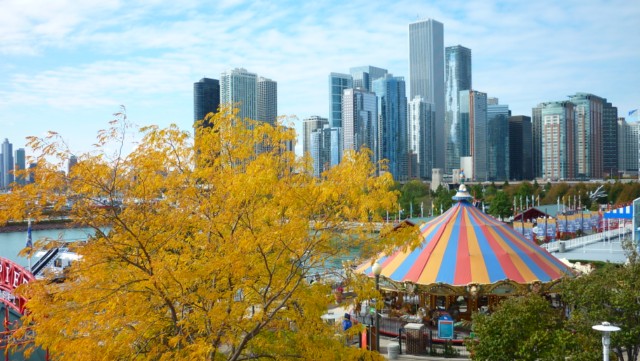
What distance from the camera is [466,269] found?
2491cm

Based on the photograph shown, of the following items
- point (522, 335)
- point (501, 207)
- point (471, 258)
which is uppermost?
point (471, 258)

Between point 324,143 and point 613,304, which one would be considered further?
point 324,143

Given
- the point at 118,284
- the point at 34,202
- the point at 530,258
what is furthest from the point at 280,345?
the point at 530,258

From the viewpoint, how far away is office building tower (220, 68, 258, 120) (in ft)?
595

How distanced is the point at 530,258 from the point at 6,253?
6697cm

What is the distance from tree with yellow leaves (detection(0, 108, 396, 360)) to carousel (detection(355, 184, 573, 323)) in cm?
1244

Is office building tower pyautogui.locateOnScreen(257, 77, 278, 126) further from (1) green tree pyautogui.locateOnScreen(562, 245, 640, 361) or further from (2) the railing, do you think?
Result: (1) green tree pyautogui.locateOnScreen(562, 245, 640, 361)

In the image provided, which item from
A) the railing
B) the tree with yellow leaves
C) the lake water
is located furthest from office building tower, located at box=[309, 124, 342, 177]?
the tree with yellow leaves

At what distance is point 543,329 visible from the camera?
14977 mm

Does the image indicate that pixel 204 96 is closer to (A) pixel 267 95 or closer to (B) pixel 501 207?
(A) pixel 267 95

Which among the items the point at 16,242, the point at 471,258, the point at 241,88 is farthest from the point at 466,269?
the point at 241,88

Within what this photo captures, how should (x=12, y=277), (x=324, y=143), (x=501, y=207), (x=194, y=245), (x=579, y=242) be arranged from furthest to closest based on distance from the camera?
(x=324, y=143), (x=501, y=207), (x=579, y=242), (x=12, y=277), (x=194, y=245)

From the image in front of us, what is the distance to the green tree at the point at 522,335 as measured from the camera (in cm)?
1412

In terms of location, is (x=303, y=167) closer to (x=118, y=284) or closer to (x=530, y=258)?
(x=118, y=284)
